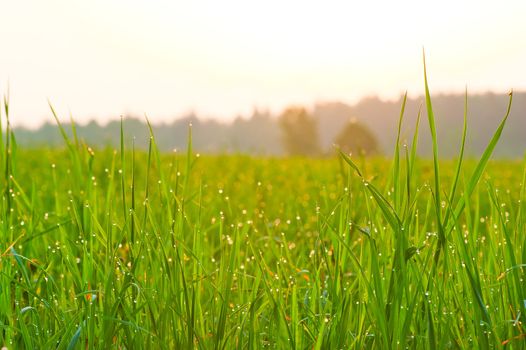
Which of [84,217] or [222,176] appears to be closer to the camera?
[84,217]

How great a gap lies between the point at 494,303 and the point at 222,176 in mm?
5193

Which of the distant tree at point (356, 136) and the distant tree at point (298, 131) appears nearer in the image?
the distant tree at point (356, 136)

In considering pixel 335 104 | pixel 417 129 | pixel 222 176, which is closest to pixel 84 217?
pixel 417 129

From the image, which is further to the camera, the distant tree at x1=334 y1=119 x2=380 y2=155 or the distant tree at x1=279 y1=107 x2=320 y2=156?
the distant tree at x1=279 y1=107 x2=320 y2=156

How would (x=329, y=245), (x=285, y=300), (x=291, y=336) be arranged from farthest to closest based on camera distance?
1. (x=329, y=245)
2. (x=285, y=300)
3. (x=291, y=336)

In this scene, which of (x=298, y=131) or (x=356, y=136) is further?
(x=298, y=131)

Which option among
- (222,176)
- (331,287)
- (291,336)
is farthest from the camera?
(222,176)

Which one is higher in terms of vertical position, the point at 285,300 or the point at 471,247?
the point at 471,247

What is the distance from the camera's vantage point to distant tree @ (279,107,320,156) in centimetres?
7656

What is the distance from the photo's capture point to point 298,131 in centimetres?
7750

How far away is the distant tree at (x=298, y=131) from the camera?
76.6m

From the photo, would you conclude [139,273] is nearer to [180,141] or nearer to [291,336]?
[291,336]

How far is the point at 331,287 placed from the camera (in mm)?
1811

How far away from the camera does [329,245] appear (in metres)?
3.05
